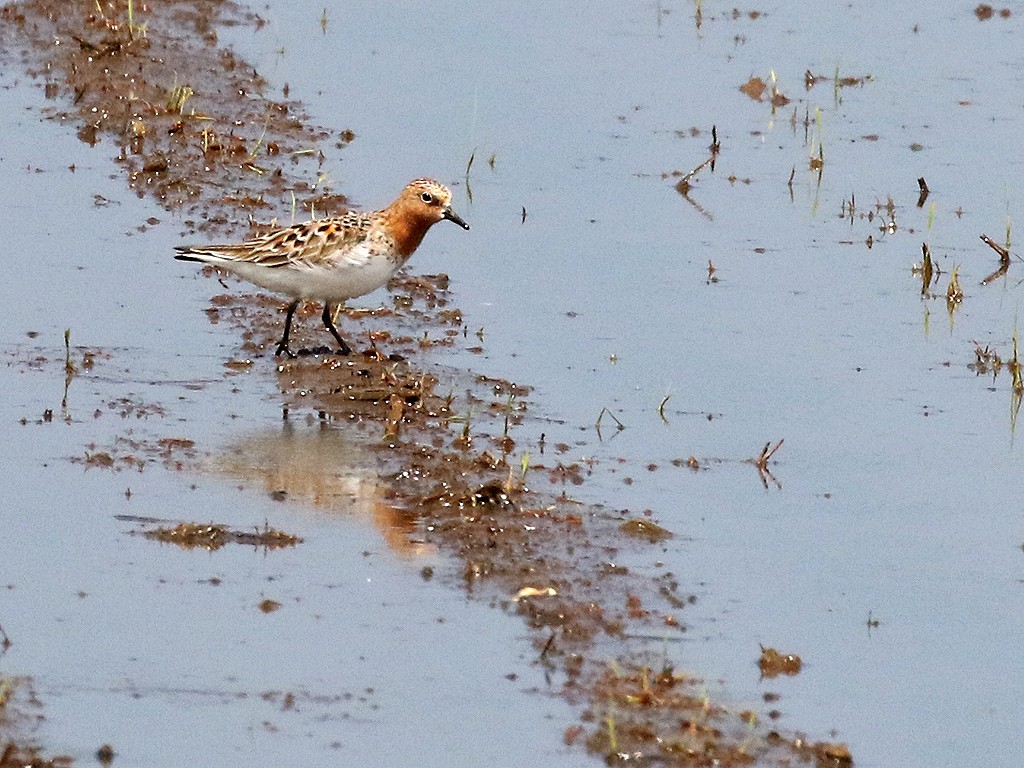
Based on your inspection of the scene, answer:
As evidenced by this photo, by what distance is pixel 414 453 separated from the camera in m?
10.8

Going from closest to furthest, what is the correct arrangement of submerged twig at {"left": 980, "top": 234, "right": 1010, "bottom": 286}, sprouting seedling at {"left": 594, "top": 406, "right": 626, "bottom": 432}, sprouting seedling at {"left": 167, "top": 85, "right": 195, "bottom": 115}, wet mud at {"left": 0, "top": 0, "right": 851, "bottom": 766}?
wet mud at {"left": 0, "top": 0, "right": 851, "bottom": 766} < sprouting seedling at {"left": 594, "top": 406, "right": 626, "bottom": 432} < submerged twig at {"left": 980, "top": 234, "right": 1010, "bottom": 286} < sprouting seedling at {"left": 167, "top": 85, "right": 195, "bottom": 115}

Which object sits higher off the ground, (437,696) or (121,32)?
(121,32)

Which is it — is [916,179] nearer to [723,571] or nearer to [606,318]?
[606,318]

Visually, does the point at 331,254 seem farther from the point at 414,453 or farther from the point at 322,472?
the point at 322,472

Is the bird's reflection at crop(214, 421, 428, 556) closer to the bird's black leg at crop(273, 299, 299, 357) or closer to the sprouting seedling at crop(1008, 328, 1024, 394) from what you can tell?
the bird's black leg at crop(273, 299, 299, 357)

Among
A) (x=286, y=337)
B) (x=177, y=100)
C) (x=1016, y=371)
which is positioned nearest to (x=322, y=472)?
(x=286, y=337)

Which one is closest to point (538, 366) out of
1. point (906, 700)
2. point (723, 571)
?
point (723, 571)

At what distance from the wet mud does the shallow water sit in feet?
0.57

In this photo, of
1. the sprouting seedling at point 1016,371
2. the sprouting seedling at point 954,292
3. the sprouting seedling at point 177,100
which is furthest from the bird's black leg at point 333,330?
the sprouting seedling at point 177,100

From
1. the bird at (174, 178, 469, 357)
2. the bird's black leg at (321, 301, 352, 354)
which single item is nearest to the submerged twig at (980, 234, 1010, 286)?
the bird at (174, 178, 469, 357)

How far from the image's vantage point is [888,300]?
13.9 m

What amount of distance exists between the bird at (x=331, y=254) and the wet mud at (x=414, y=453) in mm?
388

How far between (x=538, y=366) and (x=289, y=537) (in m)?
3.29

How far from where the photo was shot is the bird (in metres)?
12.4
